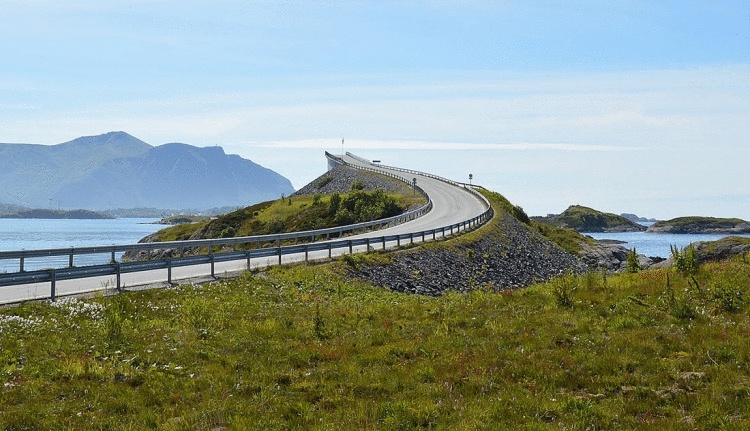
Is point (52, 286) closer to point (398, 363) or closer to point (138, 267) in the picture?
point (138, 267)

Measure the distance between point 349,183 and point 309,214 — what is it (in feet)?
135

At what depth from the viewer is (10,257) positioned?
22.0m

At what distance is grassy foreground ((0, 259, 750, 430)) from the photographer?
9938 mm

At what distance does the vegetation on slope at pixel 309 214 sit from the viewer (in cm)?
8181

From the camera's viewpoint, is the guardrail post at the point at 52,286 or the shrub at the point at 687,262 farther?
the shrub at the point at 687,262

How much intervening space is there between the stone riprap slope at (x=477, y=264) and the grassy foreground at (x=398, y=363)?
11.2 meters

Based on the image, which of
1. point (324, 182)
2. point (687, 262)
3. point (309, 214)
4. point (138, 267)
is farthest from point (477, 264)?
point (324, 182)

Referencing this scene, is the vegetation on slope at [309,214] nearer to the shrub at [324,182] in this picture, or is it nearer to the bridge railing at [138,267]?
the shrub at [324,182]

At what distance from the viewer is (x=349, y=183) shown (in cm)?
12988

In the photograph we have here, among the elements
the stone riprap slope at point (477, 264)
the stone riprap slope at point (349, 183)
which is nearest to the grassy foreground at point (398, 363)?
the stone riprap slope at point (477, 264)

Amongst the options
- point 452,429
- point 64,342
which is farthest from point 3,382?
point 452,429

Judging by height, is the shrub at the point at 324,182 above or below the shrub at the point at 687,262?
above

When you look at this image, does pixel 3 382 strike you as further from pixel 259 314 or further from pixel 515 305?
pixel 515 305

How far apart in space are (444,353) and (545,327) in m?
3.14
